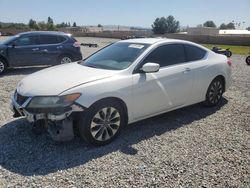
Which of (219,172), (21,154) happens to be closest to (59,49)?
(21,154)

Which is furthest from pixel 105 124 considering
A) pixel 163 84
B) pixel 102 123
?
pixel 163 84

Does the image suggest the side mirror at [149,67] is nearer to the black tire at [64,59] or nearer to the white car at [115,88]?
the white car at [115,88]

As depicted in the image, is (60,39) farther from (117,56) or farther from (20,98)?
(20,98)

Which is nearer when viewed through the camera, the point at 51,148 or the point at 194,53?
the point at 51,148

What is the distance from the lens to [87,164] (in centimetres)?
403

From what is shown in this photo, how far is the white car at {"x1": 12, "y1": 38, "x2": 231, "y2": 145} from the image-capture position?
4.22 meters

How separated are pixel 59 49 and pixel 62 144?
7.91 meters

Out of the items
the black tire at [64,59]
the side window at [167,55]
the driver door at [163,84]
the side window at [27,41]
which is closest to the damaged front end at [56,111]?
the driver door at [163,84]

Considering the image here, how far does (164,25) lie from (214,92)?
330ft

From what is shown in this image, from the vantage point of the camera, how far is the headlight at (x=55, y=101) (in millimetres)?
4152

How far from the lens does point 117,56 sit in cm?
538

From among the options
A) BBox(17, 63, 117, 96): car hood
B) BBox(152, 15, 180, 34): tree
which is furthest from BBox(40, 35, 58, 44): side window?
BBox(152, 15, 180, 34): tree

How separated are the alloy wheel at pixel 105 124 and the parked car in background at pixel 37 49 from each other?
25.6 feet

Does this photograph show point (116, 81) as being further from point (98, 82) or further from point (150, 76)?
point (150, 76)
